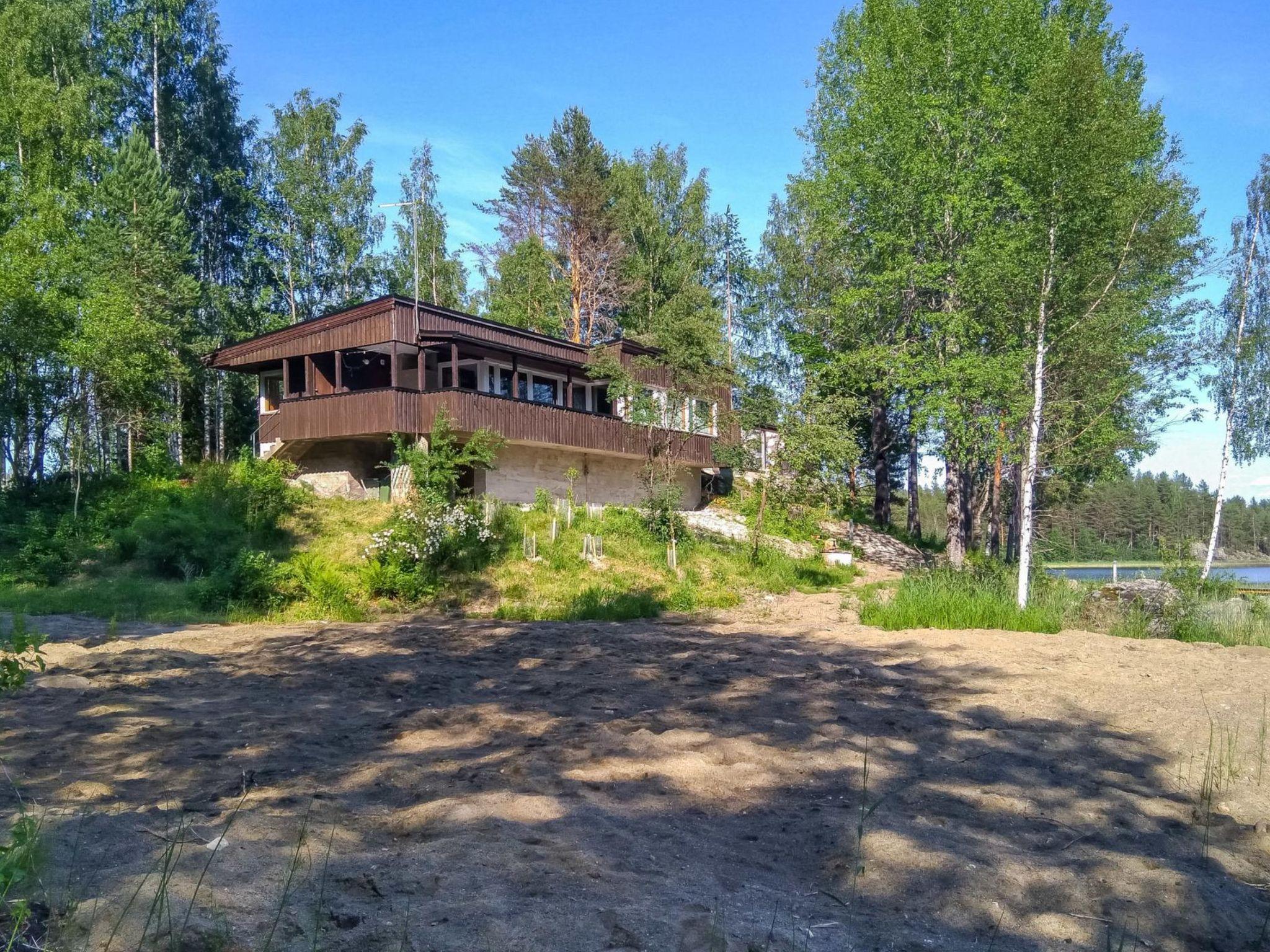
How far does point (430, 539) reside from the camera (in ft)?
48.3

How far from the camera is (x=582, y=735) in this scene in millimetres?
5855

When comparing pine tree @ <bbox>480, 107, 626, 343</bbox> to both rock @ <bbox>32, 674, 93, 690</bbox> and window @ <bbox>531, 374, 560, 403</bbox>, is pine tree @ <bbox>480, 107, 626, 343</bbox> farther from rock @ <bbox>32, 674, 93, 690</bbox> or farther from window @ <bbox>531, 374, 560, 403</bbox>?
rock @ <bbox>32, 674, 93, 690</bbox>

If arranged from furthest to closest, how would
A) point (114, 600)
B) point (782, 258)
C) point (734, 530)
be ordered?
point (782, 258) < point (734, 530) < point (114, 600)

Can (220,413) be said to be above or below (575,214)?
below

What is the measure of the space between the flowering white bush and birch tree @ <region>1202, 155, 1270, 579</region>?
20818 mm

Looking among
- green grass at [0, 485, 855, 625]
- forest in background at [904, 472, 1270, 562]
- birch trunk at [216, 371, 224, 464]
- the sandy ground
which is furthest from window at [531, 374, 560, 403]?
forest in background at [904, 472, 1270, 562]

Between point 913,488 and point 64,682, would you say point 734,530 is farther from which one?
point 64,682

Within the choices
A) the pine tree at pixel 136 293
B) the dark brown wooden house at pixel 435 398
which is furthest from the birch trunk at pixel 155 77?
the dark brown wooden house at pixel 435 398

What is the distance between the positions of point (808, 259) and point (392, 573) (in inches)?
811

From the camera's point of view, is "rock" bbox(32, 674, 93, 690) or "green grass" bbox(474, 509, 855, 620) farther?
"green grass" bbox(474, 509, 855, 620)

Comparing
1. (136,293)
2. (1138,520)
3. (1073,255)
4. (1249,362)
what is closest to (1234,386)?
(1249,362)

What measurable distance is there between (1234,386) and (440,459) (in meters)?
22.3

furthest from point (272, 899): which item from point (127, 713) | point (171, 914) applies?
point (127, 713)

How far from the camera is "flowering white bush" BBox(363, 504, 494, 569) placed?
14.6m
